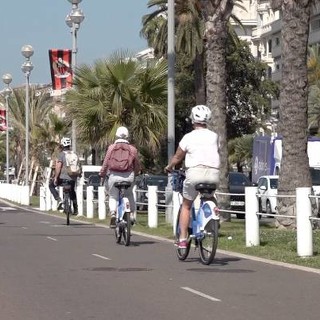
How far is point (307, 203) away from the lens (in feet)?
45.1

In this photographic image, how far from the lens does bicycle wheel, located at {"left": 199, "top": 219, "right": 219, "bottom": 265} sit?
12523 mm

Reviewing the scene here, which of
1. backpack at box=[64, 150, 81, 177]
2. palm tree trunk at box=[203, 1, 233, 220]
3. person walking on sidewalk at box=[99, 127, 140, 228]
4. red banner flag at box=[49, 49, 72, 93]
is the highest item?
red banner flag at box=[49, 49, 72, 93]

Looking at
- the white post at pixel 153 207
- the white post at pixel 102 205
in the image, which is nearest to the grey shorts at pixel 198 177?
the white post at pixel 153 207

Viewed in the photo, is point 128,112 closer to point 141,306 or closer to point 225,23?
point 225,23

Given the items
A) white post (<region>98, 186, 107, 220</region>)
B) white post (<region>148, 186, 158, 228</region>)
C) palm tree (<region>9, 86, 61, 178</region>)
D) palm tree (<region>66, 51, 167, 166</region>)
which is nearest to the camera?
white post (<region>148, 186, 158, 228</region>)

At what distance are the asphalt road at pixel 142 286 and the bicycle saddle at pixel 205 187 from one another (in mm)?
1028

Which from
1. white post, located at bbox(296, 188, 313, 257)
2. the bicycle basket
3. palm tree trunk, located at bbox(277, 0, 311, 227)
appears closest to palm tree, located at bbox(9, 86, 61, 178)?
palm tree trunk, located at bbox(277, 0, 311, 227)

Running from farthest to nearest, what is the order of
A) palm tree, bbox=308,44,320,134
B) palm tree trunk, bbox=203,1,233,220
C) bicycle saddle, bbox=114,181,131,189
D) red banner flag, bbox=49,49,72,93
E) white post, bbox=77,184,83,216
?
palm tree, bbox=308,44,320,134
red banner flag, bbox=49,49,72,93
white post, bbox=77,184,83,216
palm tree trunk, bbox=203,1,233,220
bicycle saddle, bbox=114,181,131,189

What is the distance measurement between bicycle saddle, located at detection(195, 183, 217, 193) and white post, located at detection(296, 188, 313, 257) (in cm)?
167

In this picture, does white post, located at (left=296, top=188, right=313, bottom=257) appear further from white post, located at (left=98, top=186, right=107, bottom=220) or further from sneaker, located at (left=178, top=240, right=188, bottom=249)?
white post, located at (left=98, top=186, right=107, bottom=220)

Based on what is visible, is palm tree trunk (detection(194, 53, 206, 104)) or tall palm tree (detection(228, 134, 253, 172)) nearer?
palm tree trunk (detection(194, 53, 206, 104))

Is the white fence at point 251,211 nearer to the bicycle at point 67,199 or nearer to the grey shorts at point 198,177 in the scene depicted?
the grey shorts at point 198,177

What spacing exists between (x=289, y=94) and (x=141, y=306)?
428 inches

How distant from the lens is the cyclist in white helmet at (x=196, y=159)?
499 inches
